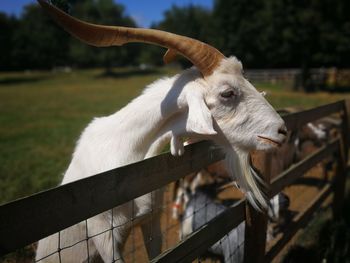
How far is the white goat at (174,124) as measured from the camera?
2166mm

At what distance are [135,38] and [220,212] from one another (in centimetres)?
199

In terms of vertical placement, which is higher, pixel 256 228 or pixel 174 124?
pixel 174 124

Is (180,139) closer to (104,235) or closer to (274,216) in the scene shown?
(104,235)

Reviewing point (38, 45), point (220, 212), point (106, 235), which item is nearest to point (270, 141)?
point (106, 235)

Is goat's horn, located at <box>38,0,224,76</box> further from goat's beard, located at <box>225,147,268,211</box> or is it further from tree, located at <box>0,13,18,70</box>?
tree, located at <box>0,13,18,70</box>

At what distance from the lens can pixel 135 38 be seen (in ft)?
6.73

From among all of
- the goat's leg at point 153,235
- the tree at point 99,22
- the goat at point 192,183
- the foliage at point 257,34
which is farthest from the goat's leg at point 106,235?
the tree at point 99,22

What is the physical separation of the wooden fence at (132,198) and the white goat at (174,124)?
0.55 ft

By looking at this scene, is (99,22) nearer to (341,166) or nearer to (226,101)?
(341,166)

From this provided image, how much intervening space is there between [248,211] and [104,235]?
1.09 m

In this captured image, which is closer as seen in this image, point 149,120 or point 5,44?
point 149,120

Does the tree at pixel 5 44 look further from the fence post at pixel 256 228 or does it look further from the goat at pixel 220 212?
the fence post at pixel 256 228

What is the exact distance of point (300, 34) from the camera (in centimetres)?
2534

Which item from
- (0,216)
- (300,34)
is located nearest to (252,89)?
(0,216)
